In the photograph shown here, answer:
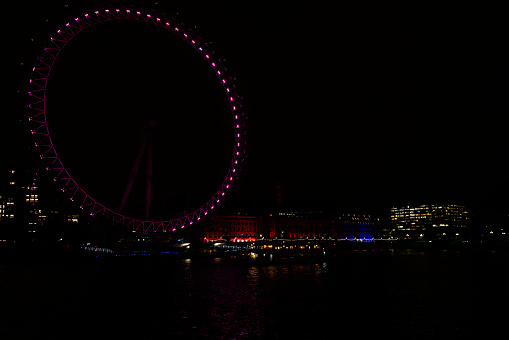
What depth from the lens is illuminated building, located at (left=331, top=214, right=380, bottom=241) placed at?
170 m

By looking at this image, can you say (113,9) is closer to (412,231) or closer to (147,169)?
(147,169)

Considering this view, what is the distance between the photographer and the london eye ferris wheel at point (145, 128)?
31203 millimetres

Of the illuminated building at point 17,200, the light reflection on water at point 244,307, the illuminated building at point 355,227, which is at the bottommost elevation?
the light reflection on water at point 244,307

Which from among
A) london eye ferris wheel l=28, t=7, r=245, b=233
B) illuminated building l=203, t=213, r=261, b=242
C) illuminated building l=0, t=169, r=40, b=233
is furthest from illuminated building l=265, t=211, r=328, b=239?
london eye ferris wheel l=28, t=7, r=245, b=233

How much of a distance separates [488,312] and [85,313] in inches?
Answer: 625

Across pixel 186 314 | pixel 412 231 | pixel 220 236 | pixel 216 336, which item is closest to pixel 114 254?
pixel 186 314

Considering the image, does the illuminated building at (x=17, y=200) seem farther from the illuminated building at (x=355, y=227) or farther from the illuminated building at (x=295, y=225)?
the illuminated building at (x=355, y=227)

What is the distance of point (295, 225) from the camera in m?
159

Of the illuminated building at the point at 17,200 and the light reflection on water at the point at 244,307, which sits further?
the illuminated building at the point at 17,200

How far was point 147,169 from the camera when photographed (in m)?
40.0

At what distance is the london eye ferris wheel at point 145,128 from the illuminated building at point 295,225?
110972 millimetres

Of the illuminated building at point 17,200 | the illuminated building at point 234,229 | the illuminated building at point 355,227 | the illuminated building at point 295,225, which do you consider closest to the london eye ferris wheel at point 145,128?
the illuminated building at point 17,200

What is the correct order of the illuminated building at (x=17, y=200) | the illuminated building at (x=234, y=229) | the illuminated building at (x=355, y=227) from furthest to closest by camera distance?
the illuminated building at (x=355, y=227), the illuminated building at (x=234, y=229), the illuminated building at (x=17, y=200)

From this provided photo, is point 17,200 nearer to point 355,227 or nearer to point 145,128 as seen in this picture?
point 145,128
